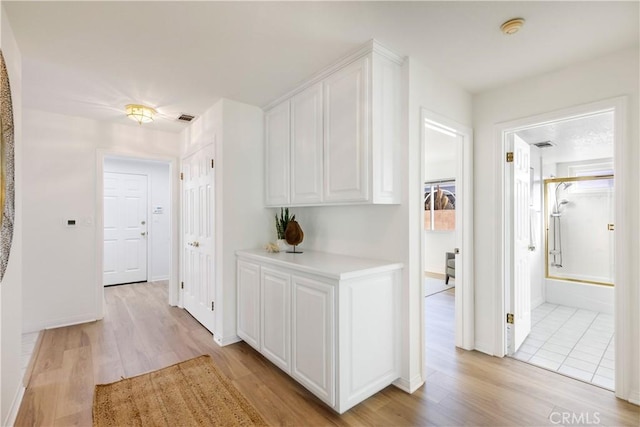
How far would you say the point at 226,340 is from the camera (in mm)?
2801

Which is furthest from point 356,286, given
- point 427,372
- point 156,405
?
point 156,405

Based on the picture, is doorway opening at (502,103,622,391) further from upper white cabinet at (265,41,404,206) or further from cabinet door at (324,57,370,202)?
cabinet door at (324,57,370,202)

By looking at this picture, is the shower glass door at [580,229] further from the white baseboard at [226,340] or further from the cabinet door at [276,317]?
the white baseboard at [226,340]

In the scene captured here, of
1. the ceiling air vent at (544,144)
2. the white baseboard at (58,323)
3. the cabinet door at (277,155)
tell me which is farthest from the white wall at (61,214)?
the ceiling air vent at (544,144)

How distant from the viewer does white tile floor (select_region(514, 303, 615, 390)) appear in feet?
7.60

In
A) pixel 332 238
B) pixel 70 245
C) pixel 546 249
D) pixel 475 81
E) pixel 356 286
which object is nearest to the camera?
pixel 356 286

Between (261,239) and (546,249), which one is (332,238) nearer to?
(261,239)

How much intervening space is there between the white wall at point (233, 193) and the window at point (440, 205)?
154 inches

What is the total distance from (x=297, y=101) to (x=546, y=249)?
423 centimetres

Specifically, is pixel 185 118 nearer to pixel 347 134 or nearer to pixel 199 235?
pixel 199 235

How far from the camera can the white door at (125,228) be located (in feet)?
16.7

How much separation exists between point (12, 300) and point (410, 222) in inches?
98.7

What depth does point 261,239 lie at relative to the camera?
3092 millimetres

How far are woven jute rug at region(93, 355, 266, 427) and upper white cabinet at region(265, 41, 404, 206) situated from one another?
1.51 metres
